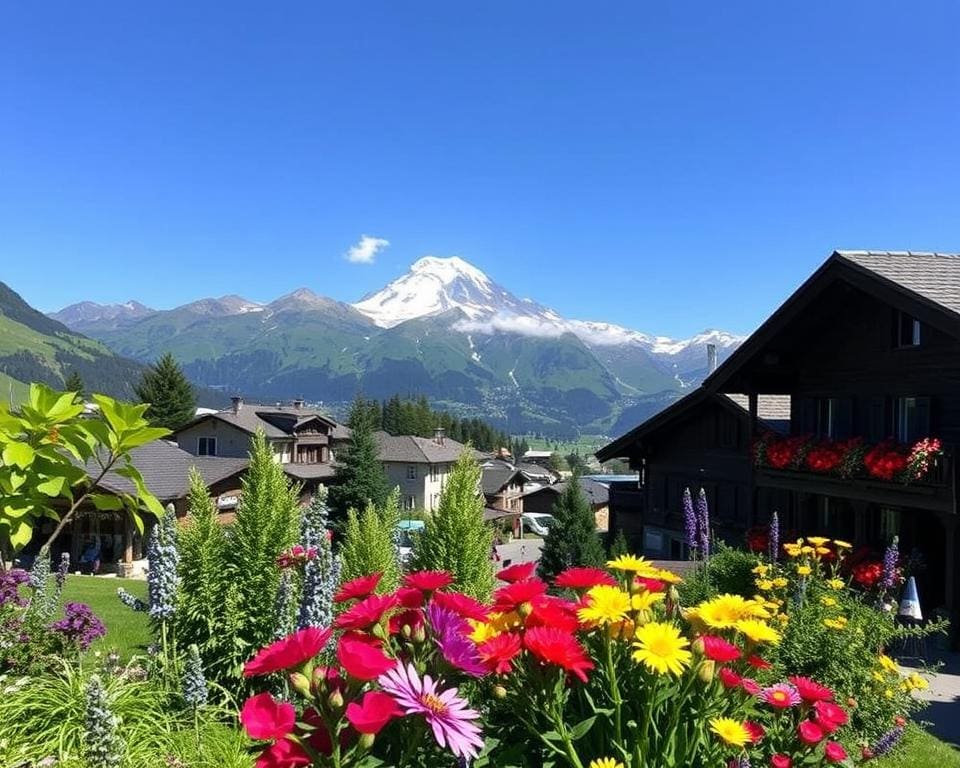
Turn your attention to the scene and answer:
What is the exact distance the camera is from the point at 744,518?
84.6ft

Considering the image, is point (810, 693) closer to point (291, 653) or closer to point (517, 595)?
point (517, 595)

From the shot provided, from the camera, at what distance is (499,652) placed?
76.9 inches

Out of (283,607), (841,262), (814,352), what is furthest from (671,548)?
(283,607)

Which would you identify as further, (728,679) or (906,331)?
(906,331)

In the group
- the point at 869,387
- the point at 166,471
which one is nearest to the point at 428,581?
the point at 869,387

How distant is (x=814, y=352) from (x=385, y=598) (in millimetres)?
20743

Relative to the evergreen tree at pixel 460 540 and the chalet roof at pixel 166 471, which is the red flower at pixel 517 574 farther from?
the chalet roof at pixel 166 471

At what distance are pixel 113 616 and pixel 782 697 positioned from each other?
16161 mm

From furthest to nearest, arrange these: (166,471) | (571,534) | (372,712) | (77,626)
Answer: (166,471) → (571,534) → (77,626) → (372,712)

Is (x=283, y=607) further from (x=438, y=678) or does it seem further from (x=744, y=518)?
(x=744, y=518)


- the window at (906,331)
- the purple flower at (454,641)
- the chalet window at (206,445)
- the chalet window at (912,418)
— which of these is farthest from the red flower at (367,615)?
the chalet window at (206,445)

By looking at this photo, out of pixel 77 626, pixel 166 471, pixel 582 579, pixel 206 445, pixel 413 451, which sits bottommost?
pixel 413 451

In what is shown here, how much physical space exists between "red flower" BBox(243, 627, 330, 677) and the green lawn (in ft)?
15.1

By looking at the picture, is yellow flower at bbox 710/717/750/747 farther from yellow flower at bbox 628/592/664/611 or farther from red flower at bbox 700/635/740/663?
yellow flower at bbox 628/592/664/611
